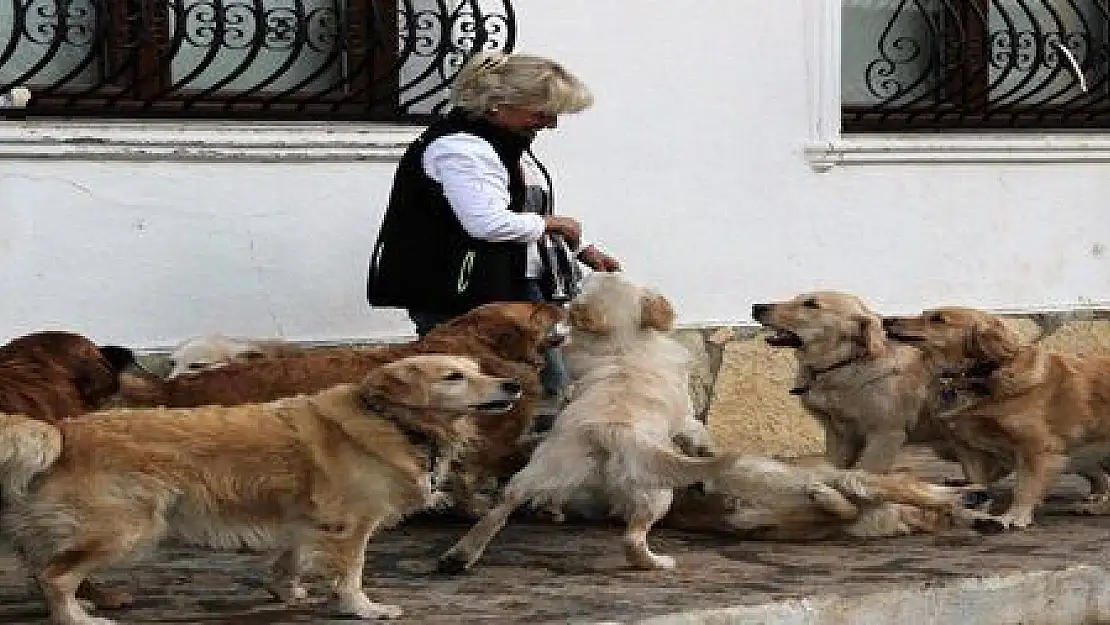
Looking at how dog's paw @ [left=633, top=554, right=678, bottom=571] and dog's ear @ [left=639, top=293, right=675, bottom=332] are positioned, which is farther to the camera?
dog's ear @ [left=639, top=293, right=675, bottom=332]

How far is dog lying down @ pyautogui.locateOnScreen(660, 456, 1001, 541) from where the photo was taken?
8109 mm

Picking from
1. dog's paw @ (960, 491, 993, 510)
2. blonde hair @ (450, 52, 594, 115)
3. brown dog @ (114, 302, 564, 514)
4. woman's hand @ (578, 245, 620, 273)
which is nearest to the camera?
brown dog @ (114, 302, 564, 514)

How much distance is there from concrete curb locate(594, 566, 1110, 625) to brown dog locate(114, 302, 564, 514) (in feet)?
4.32

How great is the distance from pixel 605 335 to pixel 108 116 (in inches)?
85.1

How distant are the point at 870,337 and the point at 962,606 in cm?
148

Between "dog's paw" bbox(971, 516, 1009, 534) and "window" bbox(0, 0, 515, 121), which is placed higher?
"window" bbox(0, 0, 515, 121)

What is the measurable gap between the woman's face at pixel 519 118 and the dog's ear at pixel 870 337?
1.43 meters

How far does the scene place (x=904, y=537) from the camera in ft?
27.5

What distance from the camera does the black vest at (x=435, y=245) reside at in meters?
8.13

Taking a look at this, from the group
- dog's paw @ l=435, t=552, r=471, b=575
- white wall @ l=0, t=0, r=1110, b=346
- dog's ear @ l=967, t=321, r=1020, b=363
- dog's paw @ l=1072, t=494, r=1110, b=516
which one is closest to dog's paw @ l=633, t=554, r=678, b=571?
dog's paw @ l=435, t=552, r=471, b=575

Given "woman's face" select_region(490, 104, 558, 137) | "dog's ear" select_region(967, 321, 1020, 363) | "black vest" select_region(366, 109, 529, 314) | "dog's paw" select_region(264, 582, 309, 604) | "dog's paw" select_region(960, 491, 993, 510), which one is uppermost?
"woman's face" select_region(490, 104, 558, 137)

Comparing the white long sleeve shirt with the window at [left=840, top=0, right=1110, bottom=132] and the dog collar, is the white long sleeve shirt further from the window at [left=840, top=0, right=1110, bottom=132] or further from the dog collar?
the window at [left=840, top=0, right=1110, bottom=132]

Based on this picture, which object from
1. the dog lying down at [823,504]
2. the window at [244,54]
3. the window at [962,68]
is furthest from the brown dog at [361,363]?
the window at [962,68]

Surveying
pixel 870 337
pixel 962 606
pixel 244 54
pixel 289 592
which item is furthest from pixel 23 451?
pixel 870 337
